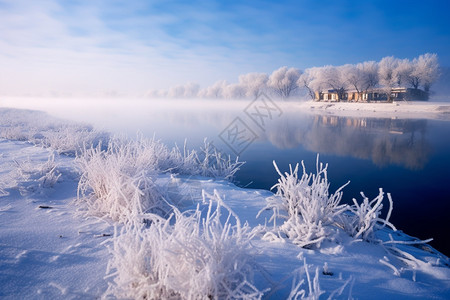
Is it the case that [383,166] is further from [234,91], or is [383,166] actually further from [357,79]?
[234,91]

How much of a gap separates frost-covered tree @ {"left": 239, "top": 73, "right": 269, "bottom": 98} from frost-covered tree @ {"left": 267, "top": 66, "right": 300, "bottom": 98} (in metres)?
4.96

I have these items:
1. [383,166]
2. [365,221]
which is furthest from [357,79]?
[365,221]

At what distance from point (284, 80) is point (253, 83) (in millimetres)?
13207

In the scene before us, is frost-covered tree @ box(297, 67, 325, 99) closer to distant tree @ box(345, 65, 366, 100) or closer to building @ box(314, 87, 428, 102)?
building @ box(314, 87, 428, 102)

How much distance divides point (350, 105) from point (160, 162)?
141ft

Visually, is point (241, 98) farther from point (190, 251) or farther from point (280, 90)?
point (190, 251)

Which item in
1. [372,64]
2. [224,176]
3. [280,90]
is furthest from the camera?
Result: [280,90]

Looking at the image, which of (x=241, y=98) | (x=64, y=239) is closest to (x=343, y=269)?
(x=64, y=239)

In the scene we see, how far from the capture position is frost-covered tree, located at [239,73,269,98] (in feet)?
261

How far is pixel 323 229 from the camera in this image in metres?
2.54

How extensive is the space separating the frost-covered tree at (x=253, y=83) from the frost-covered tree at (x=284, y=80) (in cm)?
496

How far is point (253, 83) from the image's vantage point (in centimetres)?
8131

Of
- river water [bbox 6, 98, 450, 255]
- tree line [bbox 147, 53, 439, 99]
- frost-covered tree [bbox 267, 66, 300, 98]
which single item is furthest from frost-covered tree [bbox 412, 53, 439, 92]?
Result: river water [bbox 6, 98, 450, 255]

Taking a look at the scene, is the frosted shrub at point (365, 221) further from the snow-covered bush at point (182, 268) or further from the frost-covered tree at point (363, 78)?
the frost-covered tree at point (363, 78)
